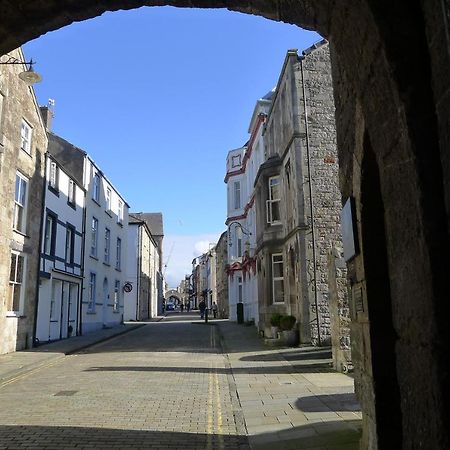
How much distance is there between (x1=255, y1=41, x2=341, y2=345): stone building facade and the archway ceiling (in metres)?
12.3

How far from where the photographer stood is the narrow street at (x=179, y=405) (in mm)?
6082

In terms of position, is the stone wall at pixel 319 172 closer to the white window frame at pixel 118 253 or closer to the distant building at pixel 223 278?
the white window frame at pixel 118 253

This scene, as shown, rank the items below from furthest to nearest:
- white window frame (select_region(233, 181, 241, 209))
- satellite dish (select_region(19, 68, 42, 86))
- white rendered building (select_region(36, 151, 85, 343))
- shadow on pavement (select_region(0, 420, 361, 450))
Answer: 1. white window frame (select_region(233, 181, 241, 209))
2. white rendered building (select_region(36, 151, 85, 343))
3. satellite dish (select_region(19, 68, 42, 86))
4. shadow on pavement (select_region(0, 420, 361, 450))

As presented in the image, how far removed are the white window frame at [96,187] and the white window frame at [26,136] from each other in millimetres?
9373

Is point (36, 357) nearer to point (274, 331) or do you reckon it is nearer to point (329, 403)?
point (274, 331)

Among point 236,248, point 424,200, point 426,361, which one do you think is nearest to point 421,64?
point 424,200

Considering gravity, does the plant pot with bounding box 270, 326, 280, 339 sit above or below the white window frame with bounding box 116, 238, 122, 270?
below

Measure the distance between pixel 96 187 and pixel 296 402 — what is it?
879 inches

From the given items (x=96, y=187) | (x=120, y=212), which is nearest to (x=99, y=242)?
(x=96, y=187)

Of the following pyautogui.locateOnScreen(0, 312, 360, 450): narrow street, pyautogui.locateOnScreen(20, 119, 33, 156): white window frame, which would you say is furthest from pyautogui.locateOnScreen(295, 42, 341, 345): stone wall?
pyautogui.locateOnScreen(20, 119, 33, 156): white window frame

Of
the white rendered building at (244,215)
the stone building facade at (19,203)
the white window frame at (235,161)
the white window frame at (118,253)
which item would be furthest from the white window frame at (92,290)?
the white window frame at (235,161)

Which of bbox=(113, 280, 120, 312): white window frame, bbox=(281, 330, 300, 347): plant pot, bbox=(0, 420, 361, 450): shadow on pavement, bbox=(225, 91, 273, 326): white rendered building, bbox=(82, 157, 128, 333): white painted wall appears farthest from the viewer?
bbox=(113, 280, 120, 312): white window frame

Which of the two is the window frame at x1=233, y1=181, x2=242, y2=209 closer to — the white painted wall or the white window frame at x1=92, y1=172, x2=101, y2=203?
the white painted wall

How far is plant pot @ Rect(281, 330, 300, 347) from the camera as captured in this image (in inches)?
646
